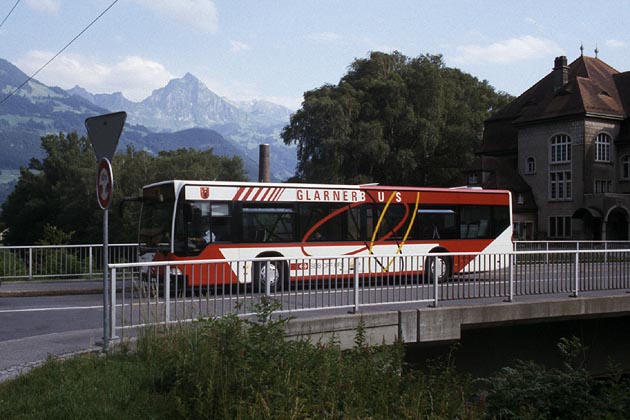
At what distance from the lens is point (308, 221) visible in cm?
1802

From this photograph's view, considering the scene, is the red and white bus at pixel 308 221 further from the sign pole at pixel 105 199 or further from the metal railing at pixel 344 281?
the sign pole at pixel 105 199

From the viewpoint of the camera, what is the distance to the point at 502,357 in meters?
13.2

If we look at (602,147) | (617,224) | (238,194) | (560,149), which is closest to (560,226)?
(617,224)

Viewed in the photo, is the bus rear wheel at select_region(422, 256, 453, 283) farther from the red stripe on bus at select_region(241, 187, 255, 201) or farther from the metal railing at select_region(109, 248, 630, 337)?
the red stripe on bus at select_region(241, 187, 255, 201)

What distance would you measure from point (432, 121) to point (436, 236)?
3752cm

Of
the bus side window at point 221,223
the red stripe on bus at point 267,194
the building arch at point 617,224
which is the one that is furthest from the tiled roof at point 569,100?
Answer: the bus side window at point 221,223

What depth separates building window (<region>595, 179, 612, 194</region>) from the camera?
165 feet

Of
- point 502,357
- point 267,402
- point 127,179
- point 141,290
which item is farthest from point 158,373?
point 127,179

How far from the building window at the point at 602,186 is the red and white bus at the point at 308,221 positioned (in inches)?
1260

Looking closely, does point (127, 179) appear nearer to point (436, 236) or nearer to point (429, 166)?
point (429, 166)

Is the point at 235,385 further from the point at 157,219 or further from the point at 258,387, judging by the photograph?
the point at 157,219

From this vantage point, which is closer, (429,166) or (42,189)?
(429,166)

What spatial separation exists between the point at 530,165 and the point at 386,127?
1167cm

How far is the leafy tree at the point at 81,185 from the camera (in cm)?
6131
